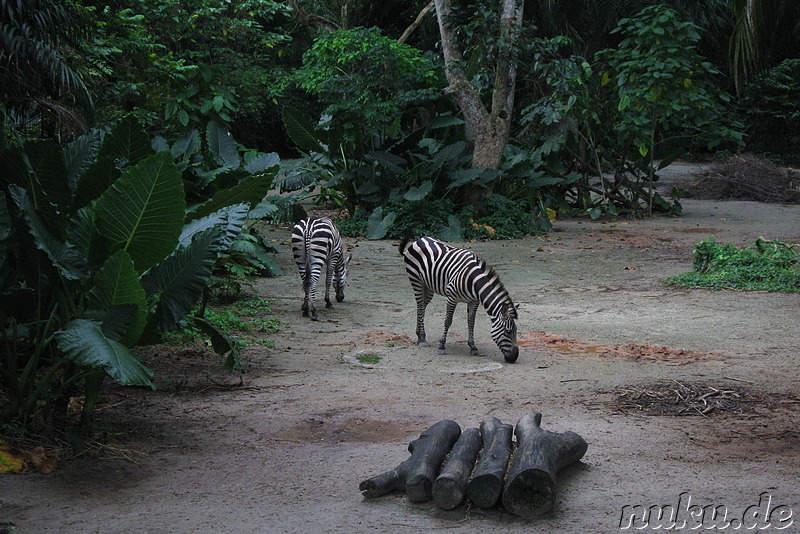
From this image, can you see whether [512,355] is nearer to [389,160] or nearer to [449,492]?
[449,492]

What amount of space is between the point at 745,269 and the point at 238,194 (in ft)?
28.9

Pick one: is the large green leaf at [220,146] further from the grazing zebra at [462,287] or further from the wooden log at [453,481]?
the wooden log at [453,481]

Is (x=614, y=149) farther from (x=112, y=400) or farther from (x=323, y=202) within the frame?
(x=112, y=400)

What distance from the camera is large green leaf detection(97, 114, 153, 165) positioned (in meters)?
5.90

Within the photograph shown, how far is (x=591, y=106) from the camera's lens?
19.6m

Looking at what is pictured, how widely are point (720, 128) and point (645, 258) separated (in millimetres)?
5933

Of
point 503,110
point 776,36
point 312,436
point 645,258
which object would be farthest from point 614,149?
point 776,36

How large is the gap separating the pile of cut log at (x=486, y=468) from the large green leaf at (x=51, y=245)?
229 cm

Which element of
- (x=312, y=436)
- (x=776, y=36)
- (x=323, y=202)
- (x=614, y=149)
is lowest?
(x=312, y=436)

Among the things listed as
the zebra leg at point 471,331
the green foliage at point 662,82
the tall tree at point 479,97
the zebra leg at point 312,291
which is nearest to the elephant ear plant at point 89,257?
the zebra leg at point 471,331

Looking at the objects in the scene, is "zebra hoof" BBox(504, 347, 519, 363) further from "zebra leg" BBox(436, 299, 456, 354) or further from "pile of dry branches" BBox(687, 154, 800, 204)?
"pile of dry branches" BBox(687, 154, 800, 204)

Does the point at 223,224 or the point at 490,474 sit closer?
the point at 490,474

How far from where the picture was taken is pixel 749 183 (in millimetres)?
23703

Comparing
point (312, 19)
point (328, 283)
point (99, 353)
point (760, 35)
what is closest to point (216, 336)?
point (99, 353)
